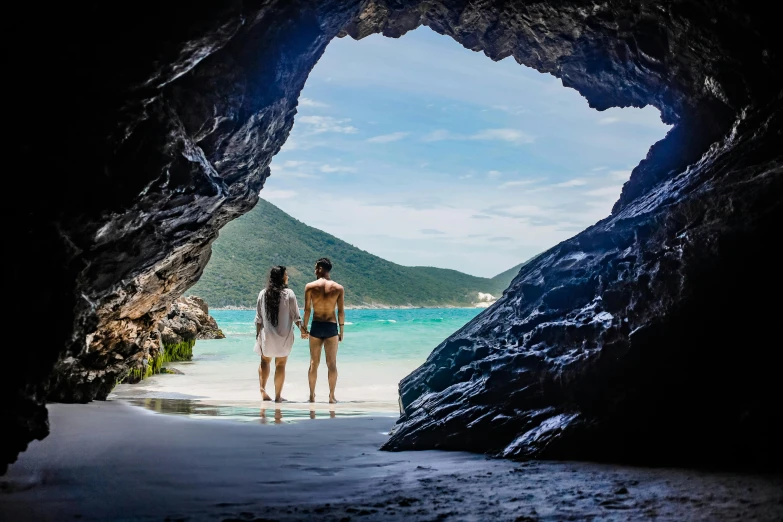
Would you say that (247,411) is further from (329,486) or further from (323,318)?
(329,486)

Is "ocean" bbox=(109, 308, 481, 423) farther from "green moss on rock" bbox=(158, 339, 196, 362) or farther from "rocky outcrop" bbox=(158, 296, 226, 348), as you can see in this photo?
"rocky outcrop" bbox=(158, 296, 226, 348)

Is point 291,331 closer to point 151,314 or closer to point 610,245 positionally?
point 151,314

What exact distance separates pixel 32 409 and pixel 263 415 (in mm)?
4016

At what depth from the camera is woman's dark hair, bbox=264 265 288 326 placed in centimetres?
793

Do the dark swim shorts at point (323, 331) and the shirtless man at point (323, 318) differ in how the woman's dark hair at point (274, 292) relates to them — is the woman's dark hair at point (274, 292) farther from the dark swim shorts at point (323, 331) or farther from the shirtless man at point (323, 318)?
the dark swim shorts at point (323, 331)

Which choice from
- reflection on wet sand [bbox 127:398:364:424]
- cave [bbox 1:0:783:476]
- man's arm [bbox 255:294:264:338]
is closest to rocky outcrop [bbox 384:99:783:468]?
cave [bbox 1:0:783:476]

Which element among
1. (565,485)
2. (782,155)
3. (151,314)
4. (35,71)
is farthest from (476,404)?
(151,314)

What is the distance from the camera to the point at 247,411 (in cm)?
674

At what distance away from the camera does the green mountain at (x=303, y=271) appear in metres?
68.2

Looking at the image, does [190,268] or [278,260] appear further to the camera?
[278,260]

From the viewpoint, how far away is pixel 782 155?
11.1 feet

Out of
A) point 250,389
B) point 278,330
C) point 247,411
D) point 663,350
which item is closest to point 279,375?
point 278,330

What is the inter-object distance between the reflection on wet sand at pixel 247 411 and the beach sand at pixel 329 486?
1.66m

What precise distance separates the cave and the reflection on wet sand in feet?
3.97
